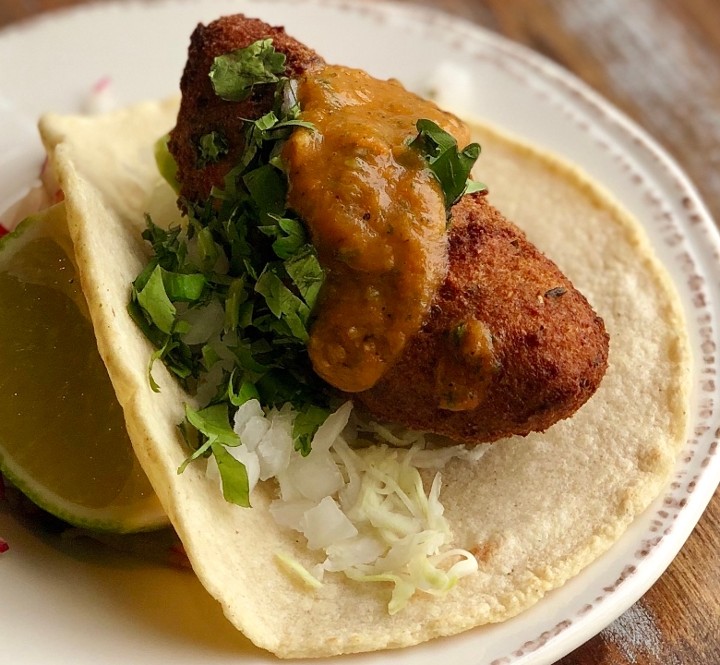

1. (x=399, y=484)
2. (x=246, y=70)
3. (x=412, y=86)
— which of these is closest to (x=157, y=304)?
(x=246, y=70)

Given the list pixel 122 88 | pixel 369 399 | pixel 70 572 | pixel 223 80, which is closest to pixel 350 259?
pixel 369 399

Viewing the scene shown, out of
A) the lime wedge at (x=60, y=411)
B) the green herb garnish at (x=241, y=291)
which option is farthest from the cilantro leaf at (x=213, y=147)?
the lime wedge at (x=60, y=411)

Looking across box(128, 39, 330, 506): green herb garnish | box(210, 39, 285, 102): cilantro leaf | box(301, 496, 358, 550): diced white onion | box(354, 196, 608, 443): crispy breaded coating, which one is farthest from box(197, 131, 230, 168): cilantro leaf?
box(301, 496, 358, 550): diced white onion

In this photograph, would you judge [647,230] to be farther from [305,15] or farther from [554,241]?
[305,15]

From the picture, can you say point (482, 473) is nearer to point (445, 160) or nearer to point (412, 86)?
point (445, 160)

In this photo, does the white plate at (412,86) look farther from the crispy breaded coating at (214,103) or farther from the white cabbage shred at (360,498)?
the crispy breaded coating at (214,103)

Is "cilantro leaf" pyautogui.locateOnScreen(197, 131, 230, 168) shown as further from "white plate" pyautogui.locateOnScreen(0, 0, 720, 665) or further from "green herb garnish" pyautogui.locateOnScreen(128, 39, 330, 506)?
"white plate" pyautogui.locateOnScreen(0, 0, 720, 665)
